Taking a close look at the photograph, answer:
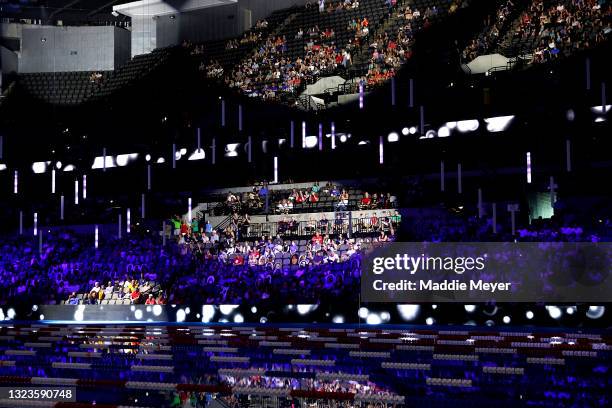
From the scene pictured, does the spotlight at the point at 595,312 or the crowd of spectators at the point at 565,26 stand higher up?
the crowd of spectators at the point at 565,26

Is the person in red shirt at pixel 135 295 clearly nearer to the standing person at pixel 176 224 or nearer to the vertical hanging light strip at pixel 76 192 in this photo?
the standing person at pixel 176 224

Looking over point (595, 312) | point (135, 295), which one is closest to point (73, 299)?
point (135, 295)

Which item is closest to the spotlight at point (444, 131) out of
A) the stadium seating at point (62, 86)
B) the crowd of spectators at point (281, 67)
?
the crowd of spectators at point (281, 67)

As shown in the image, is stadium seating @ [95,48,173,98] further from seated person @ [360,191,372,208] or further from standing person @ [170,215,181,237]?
seated person @ [360,191,372,208]

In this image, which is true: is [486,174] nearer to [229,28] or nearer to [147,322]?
[147,322]

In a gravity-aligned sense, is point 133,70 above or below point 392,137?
above

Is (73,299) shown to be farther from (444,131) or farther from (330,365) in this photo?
(330,365)

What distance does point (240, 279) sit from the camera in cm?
2275

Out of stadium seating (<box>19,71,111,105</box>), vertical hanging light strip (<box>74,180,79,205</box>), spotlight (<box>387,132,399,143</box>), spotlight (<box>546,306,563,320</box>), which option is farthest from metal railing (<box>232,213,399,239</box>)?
stadium seating (<box>19,71,111,105</box>)

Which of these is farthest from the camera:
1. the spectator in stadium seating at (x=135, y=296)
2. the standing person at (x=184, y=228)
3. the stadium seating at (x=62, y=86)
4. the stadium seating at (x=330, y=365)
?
the stadium seating at (x=62, y=86)

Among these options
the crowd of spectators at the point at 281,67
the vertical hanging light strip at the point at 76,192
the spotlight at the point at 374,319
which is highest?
the crowd of spectators at the point at 281,67

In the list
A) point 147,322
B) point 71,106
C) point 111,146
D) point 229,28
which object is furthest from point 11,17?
point 147,322

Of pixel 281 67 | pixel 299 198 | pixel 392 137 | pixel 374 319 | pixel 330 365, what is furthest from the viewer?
pixel 281 67

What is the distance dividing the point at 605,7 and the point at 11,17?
3089 cm
